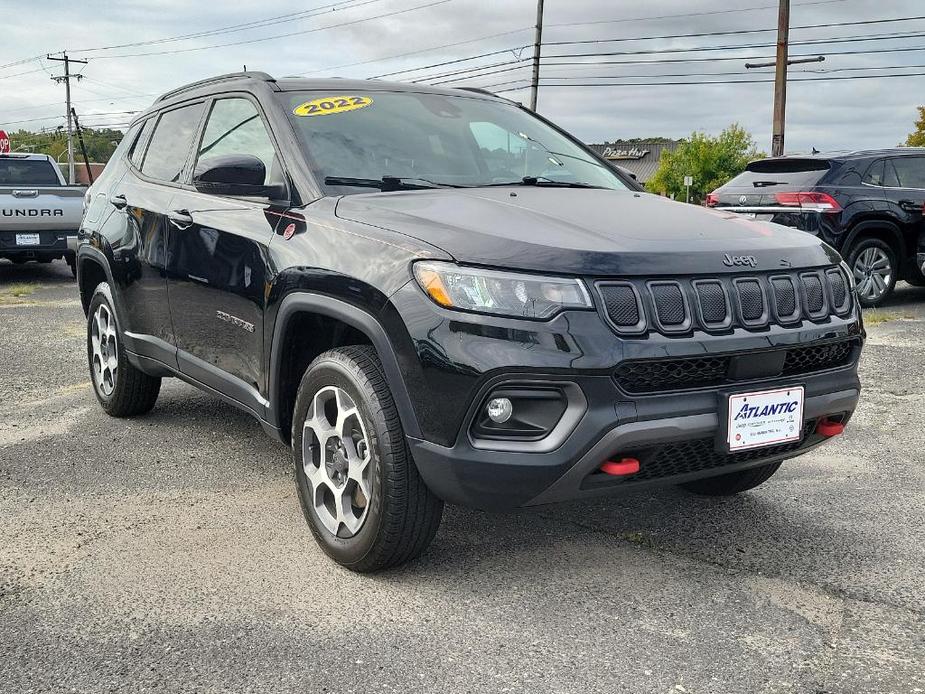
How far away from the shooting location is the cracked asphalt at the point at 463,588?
271cm

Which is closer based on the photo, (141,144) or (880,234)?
(141,144)

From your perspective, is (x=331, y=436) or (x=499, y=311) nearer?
(x=499, y=311)

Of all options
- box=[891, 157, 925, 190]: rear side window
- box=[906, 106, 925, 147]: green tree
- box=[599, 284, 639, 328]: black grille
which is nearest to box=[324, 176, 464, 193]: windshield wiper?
box=[599, 284, 639, 328]: black grille

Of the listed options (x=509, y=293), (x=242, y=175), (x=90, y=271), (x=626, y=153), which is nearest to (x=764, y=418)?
(x=509, y=293)

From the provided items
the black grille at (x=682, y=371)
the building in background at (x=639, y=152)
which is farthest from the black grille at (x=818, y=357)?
the building in background at (x=639, y=152)

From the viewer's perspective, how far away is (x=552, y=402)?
284 centimetres

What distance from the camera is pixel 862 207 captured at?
33.3 feet

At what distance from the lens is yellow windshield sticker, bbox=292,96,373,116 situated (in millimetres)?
3965

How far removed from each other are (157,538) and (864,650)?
2.52m

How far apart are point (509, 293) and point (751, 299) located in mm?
810

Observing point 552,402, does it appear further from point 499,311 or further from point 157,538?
point 157,538

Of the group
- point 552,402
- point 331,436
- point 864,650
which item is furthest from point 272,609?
point 864,650

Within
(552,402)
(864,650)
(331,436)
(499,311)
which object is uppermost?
(499,311)

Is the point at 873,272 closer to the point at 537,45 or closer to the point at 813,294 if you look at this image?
the point at 813,294
